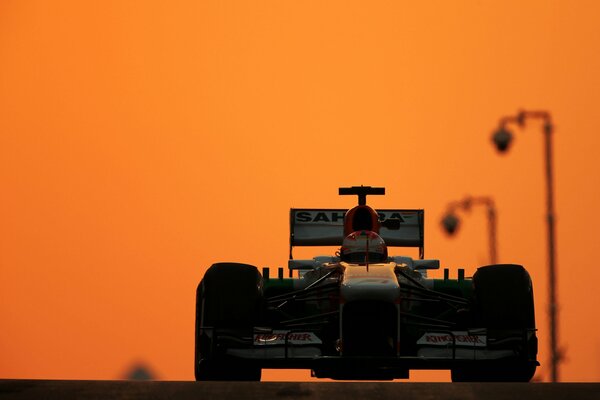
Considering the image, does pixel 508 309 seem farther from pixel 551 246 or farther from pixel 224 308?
pixel 551 246

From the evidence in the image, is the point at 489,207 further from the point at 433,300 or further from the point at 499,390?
the point at 499,390

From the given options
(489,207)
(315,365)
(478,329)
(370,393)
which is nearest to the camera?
(370,393)

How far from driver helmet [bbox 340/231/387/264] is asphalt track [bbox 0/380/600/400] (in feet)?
21.6

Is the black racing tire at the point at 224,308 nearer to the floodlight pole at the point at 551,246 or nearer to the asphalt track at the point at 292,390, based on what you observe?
the asphalt track at the point at 292,390

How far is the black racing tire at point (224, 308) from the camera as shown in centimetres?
1917

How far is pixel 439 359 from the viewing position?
1888cm

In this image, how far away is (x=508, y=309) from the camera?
1934 cm

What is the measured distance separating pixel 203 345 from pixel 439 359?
2.48m

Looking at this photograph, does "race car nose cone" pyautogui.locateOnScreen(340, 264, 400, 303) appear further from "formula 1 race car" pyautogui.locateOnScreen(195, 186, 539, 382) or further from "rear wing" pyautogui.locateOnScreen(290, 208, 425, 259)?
"rear wing" pyautogui.locateOnScreen(290, 208, 425, 259)

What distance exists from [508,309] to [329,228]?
12.7 m

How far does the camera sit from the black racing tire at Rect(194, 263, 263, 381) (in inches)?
755

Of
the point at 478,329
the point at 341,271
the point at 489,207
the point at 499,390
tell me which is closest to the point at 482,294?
the point at 478,329

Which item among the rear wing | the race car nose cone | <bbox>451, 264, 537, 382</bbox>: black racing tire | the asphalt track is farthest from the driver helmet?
the rear wing

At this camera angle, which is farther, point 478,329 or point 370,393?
point 478,329
